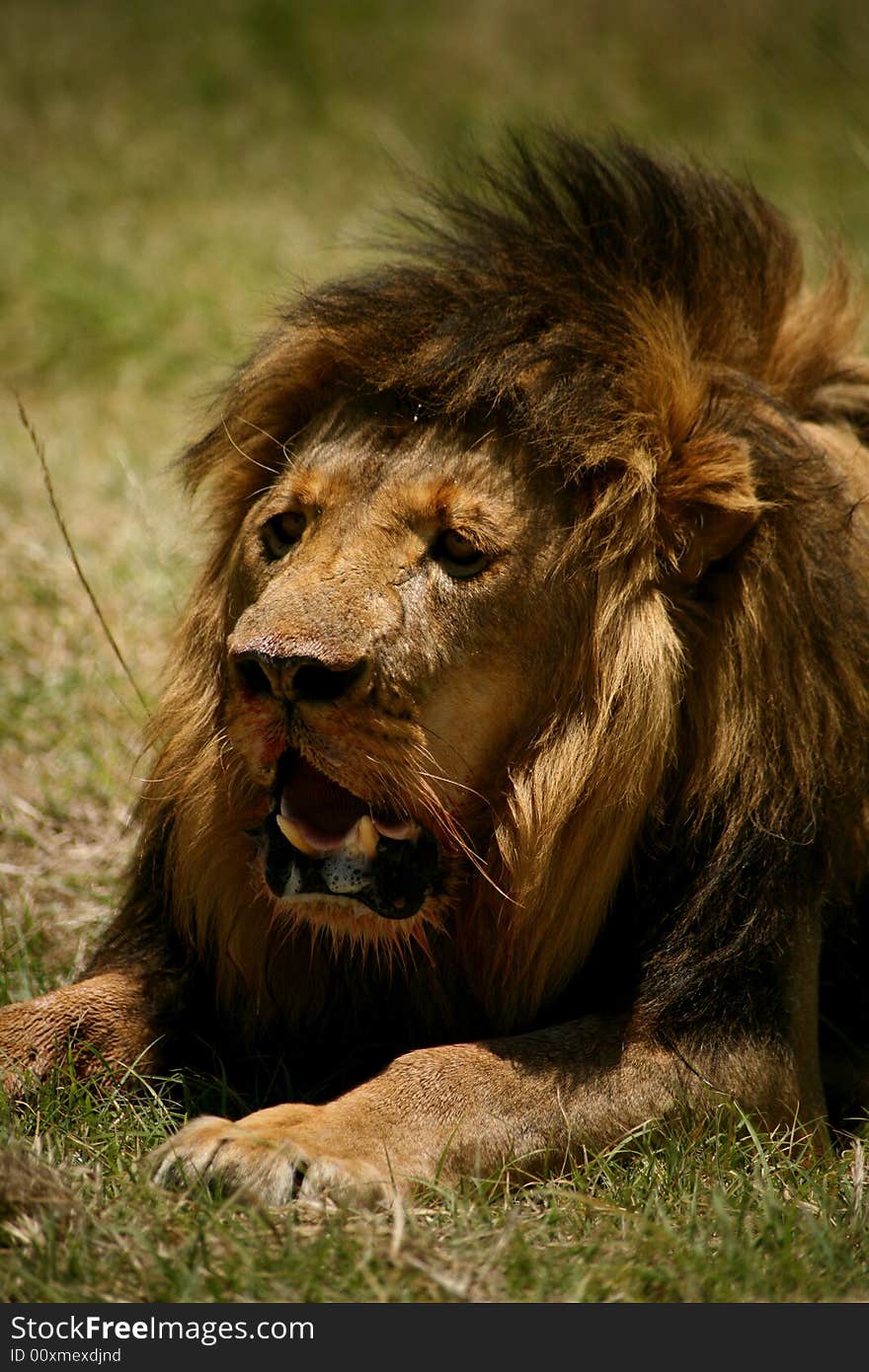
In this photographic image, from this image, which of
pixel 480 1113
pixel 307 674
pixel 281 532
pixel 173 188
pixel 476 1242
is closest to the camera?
pixel 476 1242

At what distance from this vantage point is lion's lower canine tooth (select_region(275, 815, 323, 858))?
9.76 ft

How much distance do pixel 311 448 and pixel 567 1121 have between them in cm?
131

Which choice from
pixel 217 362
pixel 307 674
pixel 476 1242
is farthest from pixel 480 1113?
pixel 217 362

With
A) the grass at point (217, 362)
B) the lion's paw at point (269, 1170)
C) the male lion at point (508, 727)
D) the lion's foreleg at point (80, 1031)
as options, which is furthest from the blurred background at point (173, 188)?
the lion's paw at point (269, 1170)

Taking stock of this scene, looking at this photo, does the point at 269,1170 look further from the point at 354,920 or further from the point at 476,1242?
the point at 354,920

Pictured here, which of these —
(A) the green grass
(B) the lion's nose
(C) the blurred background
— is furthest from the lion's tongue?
(C) the blurred background

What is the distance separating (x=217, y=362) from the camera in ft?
16.1

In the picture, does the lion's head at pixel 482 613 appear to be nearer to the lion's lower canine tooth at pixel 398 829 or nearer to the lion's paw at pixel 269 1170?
the lion's lower canine tooth at pixel 398 829

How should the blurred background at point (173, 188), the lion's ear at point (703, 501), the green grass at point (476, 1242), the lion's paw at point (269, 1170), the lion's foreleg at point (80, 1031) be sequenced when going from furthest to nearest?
the blurred background at point (173, 188) < the lion's foreleg at point (80, 1031) < the lion's ear at point (703, 501) < the lion's paw at point (269, 1170) < the green grass at point (476, 1242)

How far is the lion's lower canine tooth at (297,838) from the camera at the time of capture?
2975mm

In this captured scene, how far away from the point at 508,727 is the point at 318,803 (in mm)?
360

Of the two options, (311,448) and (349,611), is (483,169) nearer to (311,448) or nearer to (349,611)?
(311,448)

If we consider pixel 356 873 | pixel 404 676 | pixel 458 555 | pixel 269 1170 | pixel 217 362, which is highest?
pixel 217 362

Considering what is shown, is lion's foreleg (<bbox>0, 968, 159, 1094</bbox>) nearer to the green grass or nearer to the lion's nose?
the green grass
